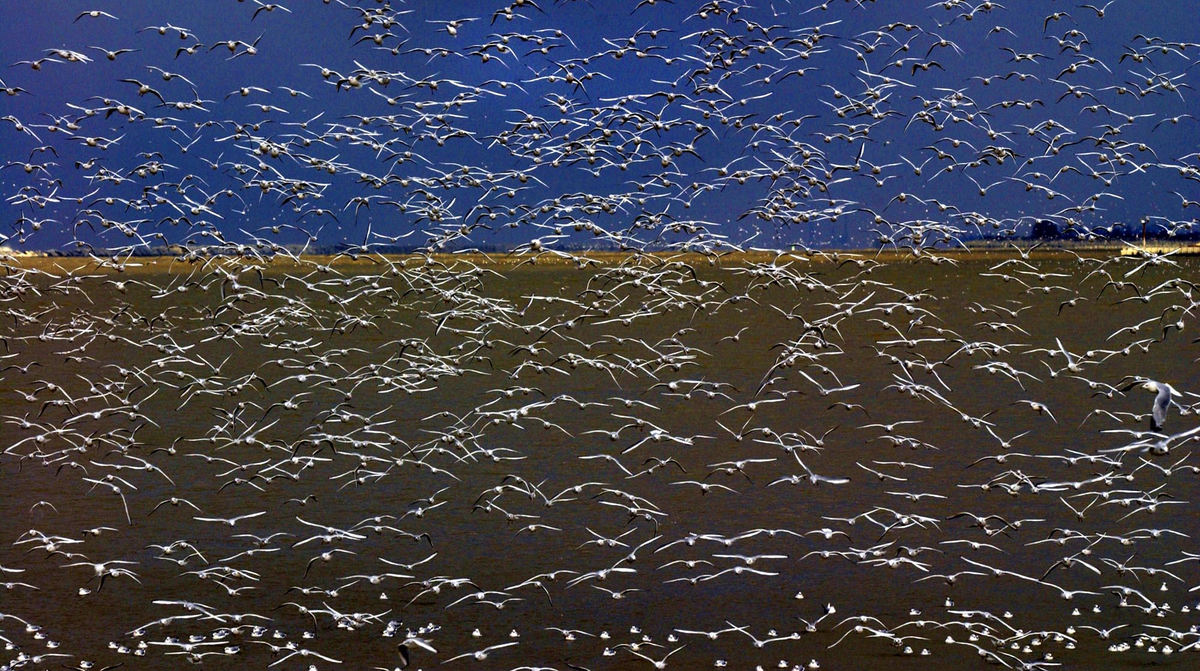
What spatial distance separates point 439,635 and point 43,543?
708 cm

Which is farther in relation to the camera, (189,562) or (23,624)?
(189,562)

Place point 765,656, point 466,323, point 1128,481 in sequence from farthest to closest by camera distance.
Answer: point 466,323 → point 1128,481 → point 765,656

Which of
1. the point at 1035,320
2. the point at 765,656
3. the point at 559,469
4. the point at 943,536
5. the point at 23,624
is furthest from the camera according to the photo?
the point at 1035,320

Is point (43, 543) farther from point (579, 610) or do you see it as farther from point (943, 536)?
point (943, 536)

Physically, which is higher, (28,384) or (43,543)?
(28,384)

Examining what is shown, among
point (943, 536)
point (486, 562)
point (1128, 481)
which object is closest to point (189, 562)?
point (486, 562)

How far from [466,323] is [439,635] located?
61.4m

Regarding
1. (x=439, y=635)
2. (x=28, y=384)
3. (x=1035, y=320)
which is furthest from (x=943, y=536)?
(x=1035, y=320)

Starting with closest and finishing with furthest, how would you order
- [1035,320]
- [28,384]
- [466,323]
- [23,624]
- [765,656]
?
[765,656]
[23,624]
[28,384]
[1035,320]
[466,323]

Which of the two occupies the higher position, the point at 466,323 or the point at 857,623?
the point at 466,323

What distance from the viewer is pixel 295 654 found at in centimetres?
1500

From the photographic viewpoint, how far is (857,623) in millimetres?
15695

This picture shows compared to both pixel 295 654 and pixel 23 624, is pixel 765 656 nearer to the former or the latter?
pixel 295 654

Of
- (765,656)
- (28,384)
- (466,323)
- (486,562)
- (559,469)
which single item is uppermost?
(466,323)
